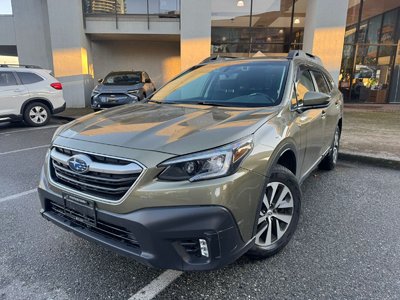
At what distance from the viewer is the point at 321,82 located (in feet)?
14.2

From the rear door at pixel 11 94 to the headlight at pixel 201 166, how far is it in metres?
8.54

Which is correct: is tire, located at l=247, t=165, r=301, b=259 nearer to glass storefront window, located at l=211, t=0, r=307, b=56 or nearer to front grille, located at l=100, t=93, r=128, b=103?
front grille, located at l=100, t=93, r=128, b=103

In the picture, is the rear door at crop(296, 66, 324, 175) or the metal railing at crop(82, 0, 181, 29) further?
the metal railing at crop(82, 0, 181, 29)

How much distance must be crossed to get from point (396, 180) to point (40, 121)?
9.29 metres

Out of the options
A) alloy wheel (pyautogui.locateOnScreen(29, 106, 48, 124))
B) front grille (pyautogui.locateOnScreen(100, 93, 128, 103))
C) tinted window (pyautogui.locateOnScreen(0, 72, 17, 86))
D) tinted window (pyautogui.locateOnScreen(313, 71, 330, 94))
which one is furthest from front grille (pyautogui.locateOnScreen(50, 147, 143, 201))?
front grille (pyautogui.locateOnScreen(100, 93, 128, 103))

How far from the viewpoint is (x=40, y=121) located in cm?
948

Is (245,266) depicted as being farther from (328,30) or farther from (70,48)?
(70,48)

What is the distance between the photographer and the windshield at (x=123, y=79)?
11.2 meters

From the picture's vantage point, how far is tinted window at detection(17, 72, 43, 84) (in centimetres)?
902

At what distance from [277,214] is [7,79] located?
9.00 meters

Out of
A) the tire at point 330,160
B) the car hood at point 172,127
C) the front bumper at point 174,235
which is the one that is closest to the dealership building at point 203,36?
the tire at point 330,160

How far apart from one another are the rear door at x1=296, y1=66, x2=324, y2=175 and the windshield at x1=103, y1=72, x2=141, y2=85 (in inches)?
335

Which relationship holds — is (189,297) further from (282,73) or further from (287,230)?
(282,73)

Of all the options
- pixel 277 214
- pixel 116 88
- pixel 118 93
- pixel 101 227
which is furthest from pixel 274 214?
pixel 116 88
